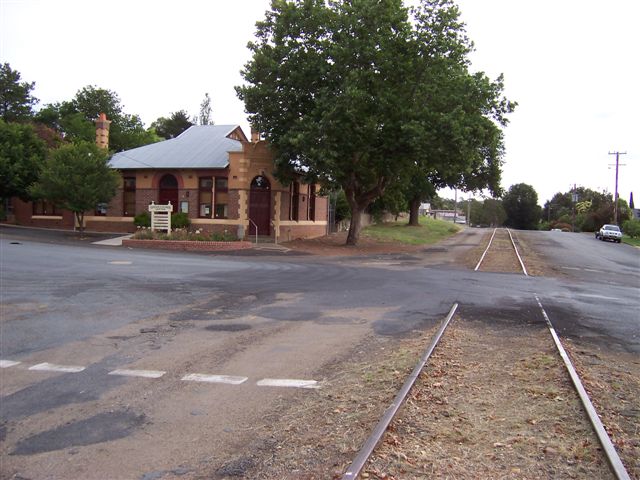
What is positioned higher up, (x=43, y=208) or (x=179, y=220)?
(x=43, y=208)

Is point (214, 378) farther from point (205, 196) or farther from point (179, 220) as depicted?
point (205, 196)

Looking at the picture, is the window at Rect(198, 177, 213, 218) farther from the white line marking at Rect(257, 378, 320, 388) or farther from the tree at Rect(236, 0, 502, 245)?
the white line marking at Rect(257, 378, 320, 388)

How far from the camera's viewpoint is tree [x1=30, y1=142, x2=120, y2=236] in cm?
2753

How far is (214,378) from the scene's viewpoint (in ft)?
22.7

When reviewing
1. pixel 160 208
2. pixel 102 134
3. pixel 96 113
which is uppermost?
pixel 96 113

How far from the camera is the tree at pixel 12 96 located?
57.2 m

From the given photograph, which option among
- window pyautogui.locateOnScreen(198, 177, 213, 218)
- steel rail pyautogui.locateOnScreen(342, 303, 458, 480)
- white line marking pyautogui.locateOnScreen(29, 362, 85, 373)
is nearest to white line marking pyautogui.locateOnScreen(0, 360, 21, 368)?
white line marking pyautogui.locateOnScreen(29, 362, 85, 373)

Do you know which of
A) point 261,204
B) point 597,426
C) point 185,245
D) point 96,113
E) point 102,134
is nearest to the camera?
point 597,426

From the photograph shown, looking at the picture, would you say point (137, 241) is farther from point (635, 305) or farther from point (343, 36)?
point (635, 305)

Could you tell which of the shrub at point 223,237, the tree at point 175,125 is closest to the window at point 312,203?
the shrub at point 223,237

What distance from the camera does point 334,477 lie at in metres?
4.14

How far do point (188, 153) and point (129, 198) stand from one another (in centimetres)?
453

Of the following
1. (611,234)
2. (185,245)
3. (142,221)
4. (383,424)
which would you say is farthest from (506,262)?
(611,234)

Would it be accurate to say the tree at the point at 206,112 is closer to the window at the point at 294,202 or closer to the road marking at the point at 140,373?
the window at the point at 294,202
